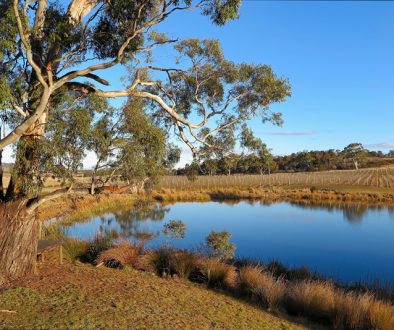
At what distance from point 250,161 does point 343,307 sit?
13.6 ft

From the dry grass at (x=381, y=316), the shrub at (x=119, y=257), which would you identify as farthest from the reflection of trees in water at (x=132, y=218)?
the dry grass at (x=381, y=316)

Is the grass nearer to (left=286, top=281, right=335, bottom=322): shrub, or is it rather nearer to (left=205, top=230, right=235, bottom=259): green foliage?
(left=286, top=281, right=335, bottom=322): shrub

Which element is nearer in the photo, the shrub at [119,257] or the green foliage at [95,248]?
the shrub at [119,257]

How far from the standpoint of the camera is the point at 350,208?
24438 millimetres

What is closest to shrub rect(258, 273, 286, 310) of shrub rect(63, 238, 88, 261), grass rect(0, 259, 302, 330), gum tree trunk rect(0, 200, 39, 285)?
grass rect(0, 259, 302, 330)

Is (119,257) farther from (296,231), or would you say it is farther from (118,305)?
(296,231)

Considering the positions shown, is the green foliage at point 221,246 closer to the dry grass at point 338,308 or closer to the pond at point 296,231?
the pond at point 296,231

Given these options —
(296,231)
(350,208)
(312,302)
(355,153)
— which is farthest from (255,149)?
(355,153)

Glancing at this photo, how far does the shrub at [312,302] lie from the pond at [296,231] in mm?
3928

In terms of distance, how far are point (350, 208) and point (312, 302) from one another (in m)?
20.4

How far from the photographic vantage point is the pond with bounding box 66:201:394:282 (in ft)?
36.9

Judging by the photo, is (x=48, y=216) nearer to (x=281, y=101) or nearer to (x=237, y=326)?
(x=281, y=101)

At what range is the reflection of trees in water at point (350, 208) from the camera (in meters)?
21.0

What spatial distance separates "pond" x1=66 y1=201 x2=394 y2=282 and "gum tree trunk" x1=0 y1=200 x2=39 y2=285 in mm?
4017
